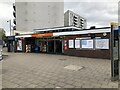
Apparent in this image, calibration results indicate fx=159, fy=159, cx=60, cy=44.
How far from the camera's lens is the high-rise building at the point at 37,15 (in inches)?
1980

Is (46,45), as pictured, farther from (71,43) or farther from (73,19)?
(73,19)

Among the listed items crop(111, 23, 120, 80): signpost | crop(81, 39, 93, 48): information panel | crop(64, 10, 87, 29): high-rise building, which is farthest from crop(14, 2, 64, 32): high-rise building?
crop(111, 23, 120, 80): signpost

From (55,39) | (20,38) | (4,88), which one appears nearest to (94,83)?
(4,88)

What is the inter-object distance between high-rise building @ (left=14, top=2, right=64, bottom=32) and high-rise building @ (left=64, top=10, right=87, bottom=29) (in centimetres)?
2471

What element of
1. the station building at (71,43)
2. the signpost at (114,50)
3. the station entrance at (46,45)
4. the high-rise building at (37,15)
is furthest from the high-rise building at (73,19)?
the signpost at (114,50)

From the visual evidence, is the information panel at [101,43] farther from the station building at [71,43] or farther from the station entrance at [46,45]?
the station entrance at [46,45]

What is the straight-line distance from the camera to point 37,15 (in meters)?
51.7

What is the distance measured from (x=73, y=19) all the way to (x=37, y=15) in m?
45.2

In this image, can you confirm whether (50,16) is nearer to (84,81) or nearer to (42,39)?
(42,39)

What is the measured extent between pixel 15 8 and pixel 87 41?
41.6m

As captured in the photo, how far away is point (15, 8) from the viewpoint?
52.1 metres

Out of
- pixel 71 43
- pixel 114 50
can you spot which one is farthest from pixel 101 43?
pixel 114 50

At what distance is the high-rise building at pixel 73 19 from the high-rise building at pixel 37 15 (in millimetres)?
24714

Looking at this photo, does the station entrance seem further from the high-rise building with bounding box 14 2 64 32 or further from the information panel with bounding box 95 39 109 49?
the high-rise building with bounding box 14 2 64 32
